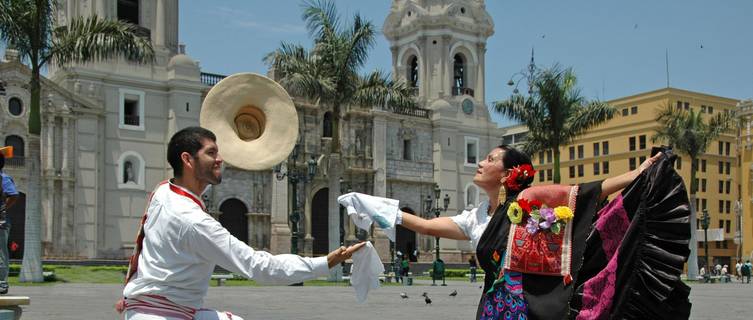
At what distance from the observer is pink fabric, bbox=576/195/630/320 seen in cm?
440

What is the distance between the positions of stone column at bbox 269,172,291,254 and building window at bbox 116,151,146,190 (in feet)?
22.8

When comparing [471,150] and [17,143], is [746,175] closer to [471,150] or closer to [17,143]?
[471,150]

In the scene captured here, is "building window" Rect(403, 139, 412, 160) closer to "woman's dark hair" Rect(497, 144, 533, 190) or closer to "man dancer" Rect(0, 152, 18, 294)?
"man dancer" Rect(0, 152, 18, 294)

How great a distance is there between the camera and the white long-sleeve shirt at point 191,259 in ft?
11.7

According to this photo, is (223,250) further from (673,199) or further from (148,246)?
(673,199)

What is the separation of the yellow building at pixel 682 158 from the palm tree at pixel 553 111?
33047 mm

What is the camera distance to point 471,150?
167 feet

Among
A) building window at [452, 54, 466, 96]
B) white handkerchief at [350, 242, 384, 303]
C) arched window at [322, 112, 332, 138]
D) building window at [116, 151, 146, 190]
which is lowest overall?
white handkerchief at [350, 242, 384, 303]

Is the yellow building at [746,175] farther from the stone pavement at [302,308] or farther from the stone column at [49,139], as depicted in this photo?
the stone pavement at [302,308]

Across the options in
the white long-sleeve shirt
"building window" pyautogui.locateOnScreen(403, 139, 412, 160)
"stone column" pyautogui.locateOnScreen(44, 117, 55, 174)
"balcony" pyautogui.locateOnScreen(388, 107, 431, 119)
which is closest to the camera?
the white long-sleeve shirt

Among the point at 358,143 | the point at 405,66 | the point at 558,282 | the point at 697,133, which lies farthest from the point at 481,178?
the point at 405,66

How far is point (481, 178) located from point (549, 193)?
476mm

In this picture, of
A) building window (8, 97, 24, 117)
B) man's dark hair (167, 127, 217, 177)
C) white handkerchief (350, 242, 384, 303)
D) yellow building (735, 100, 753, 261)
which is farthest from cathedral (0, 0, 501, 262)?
yellow building (735, 100, 753, 261)

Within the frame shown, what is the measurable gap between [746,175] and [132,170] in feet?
144
